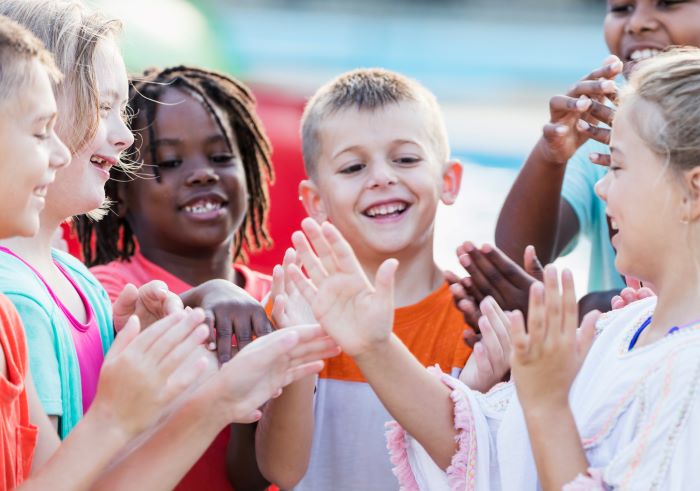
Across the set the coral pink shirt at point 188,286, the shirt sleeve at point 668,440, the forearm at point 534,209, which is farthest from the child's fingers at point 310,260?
the forearm at point 534,209

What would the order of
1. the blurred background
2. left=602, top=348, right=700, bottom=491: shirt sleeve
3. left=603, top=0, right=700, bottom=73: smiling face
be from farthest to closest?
the blurred background
left=603, top=0, right=700, bottom=73: smiling face
left=602, top=348, right=700, bottom=491: shirt sleeve

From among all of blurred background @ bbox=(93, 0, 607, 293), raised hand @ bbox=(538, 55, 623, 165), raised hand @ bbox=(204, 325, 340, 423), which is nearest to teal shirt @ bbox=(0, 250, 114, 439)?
raised hand @ bbox=(204, 325, 340, 423)

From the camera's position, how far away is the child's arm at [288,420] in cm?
190

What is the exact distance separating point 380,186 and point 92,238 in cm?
103

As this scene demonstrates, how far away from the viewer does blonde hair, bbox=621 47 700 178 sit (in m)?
1.58

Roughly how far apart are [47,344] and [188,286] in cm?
90

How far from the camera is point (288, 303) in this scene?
74.5 inches

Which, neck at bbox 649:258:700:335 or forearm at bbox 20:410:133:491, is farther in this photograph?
neck at bbox 649:258:700:335

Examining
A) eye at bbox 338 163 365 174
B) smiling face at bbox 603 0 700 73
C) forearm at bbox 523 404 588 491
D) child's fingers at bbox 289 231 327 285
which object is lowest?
forearm at bbox 523 404 588 491

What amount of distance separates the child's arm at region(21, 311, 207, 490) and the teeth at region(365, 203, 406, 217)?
2.52ft

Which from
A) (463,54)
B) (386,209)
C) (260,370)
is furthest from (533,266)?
(463,54)

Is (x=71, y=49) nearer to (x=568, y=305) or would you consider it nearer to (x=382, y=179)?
(x=382, y=179)

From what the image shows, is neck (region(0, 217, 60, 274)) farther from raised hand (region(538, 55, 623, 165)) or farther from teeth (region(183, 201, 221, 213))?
raised hand (region(538, 55, 623, 165))

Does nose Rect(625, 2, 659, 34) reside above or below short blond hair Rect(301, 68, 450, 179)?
above
